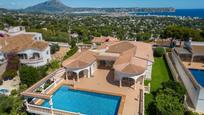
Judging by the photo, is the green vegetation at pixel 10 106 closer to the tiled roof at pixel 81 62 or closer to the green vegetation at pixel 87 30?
the tiled roof at pixel 81 62

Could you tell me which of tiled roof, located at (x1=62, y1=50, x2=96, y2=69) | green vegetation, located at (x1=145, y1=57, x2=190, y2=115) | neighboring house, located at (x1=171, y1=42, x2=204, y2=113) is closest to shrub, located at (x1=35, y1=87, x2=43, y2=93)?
tiled roof, located at (x1=62, y1=50, x2=96, y2=69)

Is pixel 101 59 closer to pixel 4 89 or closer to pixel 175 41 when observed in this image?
pixel 4 89

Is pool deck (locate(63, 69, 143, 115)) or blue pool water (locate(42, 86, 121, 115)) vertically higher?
pool deck (locate(63, 69, 143, 115))

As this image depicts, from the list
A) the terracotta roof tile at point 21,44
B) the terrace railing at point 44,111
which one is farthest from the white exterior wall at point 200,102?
the terracotta roof tile at point 21,44

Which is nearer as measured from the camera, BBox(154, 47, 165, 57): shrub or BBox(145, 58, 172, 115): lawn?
BBox(145, 58, 172, 115): lawn

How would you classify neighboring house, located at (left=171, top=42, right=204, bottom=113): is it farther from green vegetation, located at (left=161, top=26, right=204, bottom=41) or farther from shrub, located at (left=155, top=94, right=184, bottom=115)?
green vegetation, located at (left=161, top=26, right=204, bottom=41)

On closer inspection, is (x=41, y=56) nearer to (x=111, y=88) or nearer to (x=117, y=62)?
(x=117, y=62)
